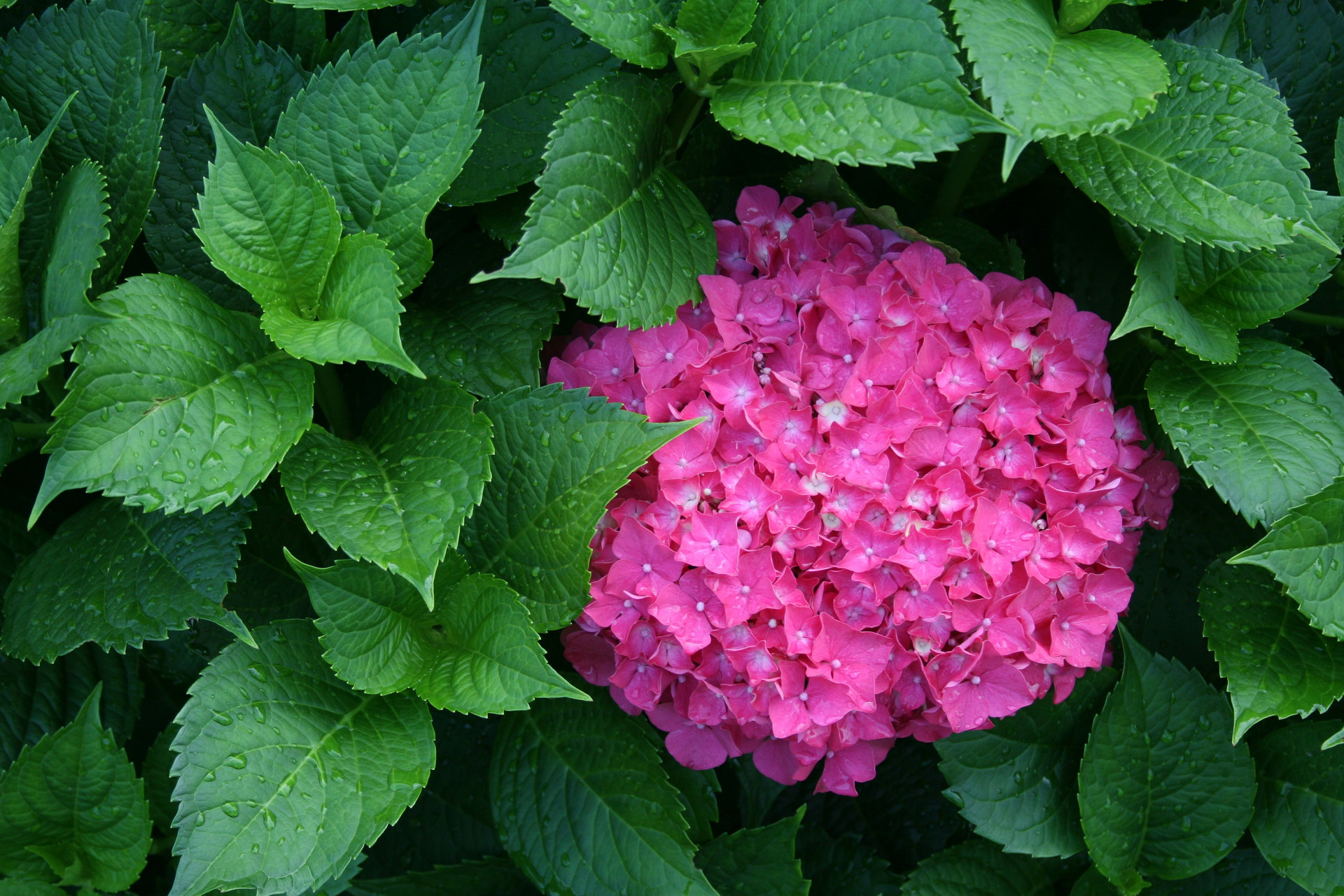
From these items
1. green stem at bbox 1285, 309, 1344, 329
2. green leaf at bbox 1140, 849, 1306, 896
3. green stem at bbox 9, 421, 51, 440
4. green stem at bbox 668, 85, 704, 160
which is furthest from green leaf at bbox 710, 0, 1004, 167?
green leaf at bbox 1140, 849, 1306, 896

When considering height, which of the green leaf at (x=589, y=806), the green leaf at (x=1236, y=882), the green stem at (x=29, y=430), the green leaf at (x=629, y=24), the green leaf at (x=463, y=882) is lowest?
the green leaf at (x=1236, y=882)

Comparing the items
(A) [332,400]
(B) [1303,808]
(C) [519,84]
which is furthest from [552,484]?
(B) [1303,808]

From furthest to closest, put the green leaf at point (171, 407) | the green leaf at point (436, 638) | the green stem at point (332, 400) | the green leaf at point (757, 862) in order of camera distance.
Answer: the green leaf at point (757, 862) < the green stem at point (332, 400) < the green leaf at point (436, 638) < the green leaf at point (171, 407)

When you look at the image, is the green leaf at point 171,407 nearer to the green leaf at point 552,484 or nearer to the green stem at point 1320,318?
the green leaf at point 552,484

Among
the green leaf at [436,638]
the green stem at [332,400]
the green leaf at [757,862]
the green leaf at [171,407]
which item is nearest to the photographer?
the green leaf at [171,407]

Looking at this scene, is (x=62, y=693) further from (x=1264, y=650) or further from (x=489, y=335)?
(x=1264, y=650)

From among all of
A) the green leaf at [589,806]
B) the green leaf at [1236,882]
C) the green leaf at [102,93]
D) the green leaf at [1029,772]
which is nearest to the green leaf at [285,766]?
the green leaf at [589,806]

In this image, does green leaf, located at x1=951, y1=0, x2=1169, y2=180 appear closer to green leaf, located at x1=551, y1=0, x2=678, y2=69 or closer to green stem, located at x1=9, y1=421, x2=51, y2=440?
green leaf, located at x1=551, y1=0, x2=678, y2=69
